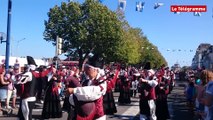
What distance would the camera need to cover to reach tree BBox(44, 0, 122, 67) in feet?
157

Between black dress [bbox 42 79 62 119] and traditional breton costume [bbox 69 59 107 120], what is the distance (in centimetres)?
702

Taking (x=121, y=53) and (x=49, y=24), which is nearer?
(x=49, y=24)

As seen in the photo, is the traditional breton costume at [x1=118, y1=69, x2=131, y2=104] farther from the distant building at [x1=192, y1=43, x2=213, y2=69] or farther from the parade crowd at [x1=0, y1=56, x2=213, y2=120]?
the distant building at [x1=192, y1=43, x2=213, y2=69]

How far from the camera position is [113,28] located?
158 ft

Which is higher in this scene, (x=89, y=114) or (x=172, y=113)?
(x=89, y=114)

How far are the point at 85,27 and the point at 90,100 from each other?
4246 centimetres

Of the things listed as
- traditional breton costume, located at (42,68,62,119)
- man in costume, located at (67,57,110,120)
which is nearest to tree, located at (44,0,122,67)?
traditional breton costume, located at (42,68,62,119)

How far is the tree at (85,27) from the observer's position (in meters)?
47.9

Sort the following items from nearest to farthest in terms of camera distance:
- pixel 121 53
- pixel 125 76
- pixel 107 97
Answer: pixel 107 97
pixel 125 76
pixel 121 53

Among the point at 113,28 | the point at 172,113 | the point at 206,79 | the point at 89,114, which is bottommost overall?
the point at 172,113

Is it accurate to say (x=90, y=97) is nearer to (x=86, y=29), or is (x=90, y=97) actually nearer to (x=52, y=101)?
(x=52, y=101)

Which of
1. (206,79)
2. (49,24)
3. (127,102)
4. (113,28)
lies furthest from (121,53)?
(206,79)

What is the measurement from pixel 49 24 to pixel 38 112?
36.4 m

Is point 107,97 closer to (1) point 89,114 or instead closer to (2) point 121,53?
(1) point 89,114
